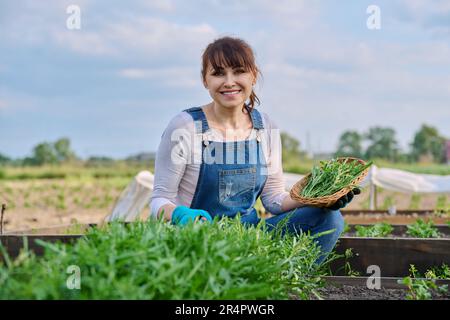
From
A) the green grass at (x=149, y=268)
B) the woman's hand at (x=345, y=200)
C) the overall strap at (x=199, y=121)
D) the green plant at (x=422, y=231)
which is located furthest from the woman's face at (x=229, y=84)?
the green plant at (x=422, y=231)

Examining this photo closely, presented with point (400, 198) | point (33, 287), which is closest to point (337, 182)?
point (33, 287)

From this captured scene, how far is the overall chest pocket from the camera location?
11.5 ft

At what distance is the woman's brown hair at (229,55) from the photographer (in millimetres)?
3344

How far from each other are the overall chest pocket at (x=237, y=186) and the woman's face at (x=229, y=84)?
36 centimetres

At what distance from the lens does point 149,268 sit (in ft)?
5.95

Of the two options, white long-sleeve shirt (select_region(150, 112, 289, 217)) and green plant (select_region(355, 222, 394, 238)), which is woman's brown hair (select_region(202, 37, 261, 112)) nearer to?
white long-sleeve shirt (select_region(150, 112, 289, 217))

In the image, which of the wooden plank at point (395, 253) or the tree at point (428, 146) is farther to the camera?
the tree at point (428, 146)

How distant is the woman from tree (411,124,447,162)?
2499 cm

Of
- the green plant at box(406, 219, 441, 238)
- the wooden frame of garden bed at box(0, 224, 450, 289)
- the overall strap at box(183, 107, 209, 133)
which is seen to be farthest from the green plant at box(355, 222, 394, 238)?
the overall strap at box(183, 107, 209, 133)

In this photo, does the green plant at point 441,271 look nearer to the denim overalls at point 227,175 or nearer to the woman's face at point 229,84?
the denim overalls at point 227,175

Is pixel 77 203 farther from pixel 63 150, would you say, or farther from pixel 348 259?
pixel 63 150
